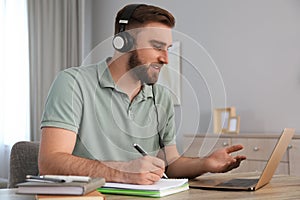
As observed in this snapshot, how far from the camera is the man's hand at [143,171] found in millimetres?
1254

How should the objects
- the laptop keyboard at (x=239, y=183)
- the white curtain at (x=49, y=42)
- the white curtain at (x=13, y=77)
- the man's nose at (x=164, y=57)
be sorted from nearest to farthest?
the man's nose at (x=164, y=57) < the laptop keyboard at (x=239, y=183) < the white curtain at (x=13, y=77) < the white curtain at (x=49, y=42)

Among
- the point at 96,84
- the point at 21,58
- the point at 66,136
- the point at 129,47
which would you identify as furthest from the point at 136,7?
the point at 21,58

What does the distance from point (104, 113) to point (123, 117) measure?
72 millimetres

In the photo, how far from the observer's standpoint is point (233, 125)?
11.6ft

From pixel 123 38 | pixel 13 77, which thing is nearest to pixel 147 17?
pixel 123 38

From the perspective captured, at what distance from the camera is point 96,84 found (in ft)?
5.35

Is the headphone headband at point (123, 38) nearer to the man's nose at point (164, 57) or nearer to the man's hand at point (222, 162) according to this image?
the man's nose at point (164, 57)

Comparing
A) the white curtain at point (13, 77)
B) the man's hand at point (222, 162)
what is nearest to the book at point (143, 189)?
the man's hand at point (222, 162)

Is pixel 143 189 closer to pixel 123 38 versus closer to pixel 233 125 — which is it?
pixel 123 38

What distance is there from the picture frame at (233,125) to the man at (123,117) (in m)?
1.77

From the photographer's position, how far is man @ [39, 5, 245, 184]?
4.27 ft

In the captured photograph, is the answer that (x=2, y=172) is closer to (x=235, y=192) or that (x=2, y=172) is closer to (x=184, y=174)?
(x=184, y=174)

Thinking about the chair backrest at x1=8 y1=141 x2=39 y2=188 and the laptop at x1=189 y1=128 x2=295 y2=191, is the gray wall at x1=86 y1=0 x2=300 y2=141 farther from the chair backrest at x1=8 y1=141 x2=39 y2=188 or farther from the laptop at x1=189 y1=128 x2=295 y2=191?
the laptop at x1=189 y1=128 x2=295 y2=191

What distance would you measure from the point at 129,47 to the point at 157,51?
14 cm
